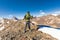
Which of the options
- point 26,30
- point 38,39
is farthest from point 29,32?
point 38,39

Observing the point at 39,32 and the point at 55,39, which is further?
the point at 39,32

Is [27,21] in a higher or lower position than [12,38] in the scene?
higher

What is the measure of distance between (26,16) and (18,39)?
5.72 meters

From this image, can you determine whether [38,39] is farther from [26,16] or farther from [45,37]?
[26,16]

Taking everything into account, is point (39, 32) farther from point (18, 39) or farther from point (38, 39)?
point (18, 39)

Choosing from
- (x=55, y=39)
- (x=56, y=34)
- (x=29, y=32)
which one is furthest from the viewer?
(x=29, y=32)

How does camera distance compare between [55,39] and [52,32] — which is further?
[52,32]

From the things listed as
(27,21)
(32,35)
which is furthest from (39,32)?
(27,21)

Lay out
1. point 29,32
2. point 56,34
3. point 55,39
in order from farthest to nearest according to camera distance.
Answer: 1. point 29,32
2. point 56,34
3. point 55,39

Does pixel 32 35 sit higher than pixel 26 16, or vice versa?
pixel 26 16

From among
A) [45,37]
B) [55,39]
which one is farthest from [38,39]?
[55,39]

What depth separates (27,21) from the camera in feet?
102

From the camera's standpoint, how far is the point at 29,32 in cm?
3303

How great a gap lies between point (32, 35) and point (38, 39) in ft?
7.60
